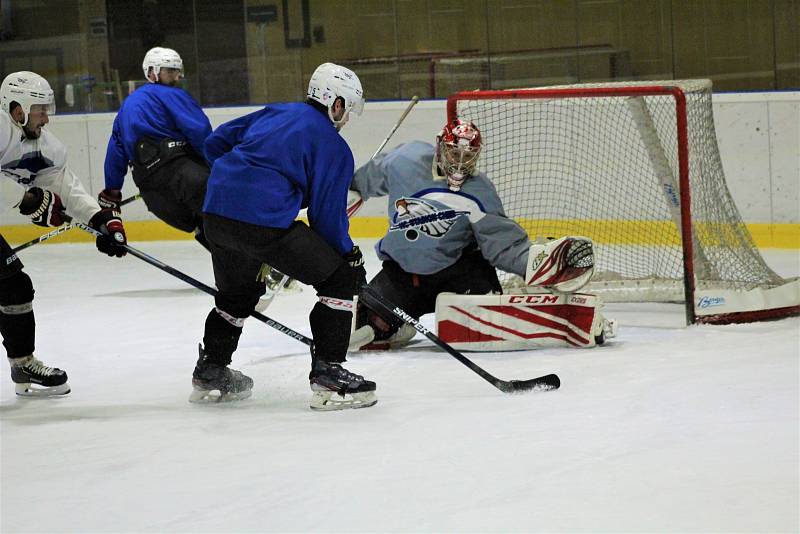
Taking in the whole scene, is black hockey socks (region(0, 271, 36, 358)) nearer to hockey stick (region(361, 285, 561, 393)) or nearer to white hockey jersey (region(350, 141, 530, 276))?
hockey stick (region(361, 285, 561, 393))

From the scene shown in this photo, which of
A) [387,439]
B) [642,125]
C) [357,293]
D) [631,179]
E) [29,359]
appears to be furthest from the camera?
[631,179]

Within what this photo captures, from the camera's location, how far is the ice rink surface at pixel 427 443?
8.14ft

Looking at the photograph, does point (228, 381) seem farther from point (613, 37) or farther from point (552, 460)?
point (613, 37)

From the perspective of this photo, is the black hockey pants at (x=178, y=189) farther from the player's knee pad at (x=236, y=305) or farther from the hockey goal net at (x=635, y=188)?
the player's knee pad at (x=236, y=305)

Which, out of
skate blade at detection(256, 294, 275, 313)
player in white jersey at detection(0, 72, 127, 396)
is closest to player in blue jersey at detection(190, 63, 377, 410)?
player in white jersey at detection(0, 72, 127, 396)

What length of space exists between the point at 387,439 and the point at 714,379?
3.57ft

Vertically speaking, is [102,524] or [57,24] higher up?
[57,24]

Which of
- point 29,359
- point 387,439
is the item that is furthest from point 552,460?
point 29,359

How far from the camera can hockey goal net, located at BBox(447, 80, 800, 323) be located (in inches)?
178

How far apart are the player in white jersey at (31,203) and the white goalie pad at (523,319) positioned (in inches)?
46.2

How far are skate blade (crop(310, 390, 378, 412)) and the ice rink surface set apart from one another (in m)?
0.03

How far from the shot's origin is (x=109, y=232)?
12.5 feet

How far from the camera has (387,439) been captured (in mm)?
3080

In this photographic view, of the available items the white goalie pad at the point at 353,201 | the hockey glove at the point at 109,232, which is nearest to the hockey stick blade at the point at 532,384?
the white goalie pad at the point at 353,201
